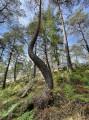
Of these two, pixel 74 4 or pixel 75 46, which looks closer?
pixel 74 4

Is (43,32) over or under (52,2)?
under

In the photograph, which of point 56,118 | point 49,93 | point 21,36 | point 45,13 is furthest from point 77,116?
point 45,13

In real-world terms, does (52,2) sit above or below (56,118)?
above

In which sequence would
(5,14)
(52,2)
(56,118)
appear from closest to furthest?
(56,118) < (5,14) < (52,2)

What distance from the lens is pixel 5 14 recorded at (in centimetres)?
504

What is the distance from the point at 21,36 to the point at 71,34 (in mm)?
8255

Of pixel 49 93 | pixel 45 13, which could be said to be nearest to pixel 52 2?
pixel 45 13

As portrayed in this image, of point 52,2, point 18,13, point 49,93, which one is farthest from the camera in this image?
point 52,2

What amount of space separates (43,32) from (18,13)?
10.2ft

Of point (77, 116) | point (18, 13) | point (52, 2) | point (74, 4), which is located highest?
point (52, 2)

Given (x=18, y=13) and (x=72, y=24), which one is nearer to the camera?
(x=18, y=13)

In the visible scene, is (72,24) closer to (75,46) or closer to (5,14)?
(75,46)

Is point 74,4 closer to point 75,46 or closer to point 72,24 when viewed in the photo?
point 72,24

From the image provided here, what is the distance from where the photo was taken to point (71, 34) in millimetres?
9289
